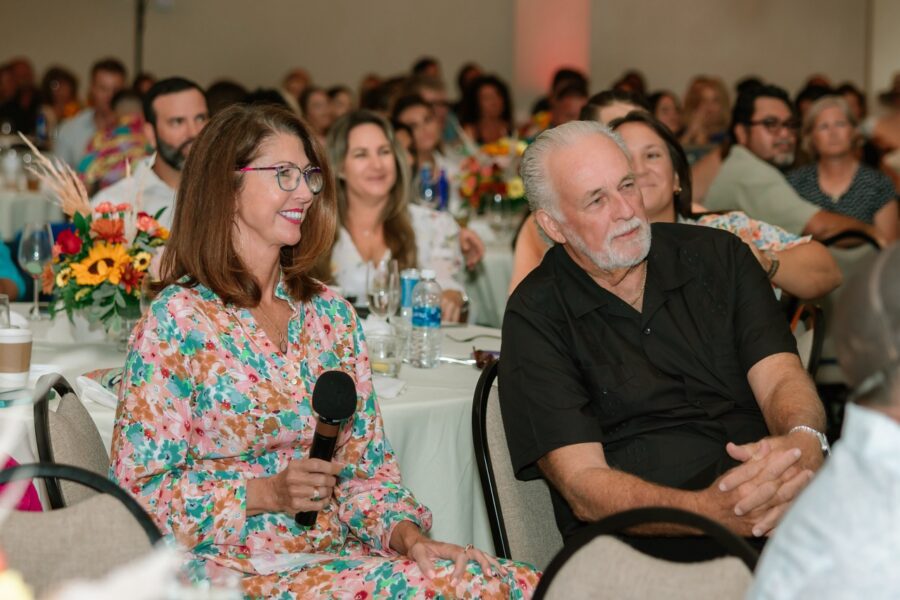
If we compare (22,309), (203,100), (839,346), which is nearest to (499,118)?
(203,100)

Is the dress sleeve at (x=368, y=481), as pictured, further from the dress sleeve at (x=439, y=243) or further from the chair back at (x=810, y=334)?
the dress sleeve at (x=439, y=243)

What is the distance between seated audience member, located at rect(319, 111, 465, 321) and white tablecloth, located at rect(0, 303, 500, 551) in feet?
4.27

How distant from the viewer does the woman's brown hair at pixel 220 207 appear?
2268 mm

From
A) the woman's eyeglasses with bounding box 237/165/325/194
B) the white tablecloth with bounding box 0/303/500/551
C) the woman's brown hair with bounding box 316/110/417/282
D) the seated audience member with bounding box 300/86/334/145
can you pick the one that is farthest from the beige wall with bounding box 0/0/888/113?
the woman's eyeglasses with bounding box 237/165/325/194

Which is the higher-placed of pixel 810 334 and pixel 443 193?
pixel 443 193

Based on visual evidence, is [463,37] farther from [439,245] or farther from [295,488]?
[295,488]

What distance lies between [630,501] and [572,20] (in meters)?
11.5

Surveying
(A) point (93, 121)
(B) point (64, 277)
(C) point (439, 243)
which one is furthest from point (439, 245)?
(A) point (93, 121)

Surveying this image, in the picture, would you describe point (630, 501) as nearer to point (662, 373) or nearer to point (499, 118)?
point (662, 373)

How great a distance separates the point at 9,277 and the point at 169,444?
7.40ft

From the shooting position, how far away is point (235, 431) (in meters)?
2.18

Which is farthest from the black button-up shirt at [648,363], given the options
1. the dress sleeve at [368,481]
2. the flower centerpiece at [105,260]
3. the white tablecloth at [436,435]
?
the flower centerpiece at [105,260]

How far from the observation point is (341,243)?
4.39 m

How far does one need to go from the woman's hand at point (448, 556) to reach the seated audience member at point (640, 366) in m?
0.27
